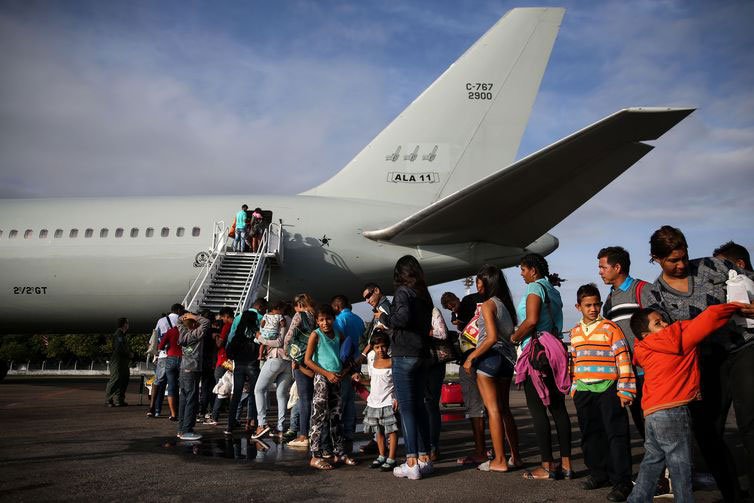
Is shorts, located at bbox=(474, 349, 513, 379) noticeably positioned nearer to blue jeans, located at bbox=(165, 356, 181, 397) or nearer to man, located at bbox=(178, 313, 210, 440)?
man, located at bbox=(178, 313, 210, 440)

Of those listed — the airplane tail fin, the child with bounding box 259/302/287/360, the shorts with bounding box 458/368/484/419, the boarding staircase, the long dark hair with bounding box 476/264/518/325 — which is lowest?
the shorts with bounding box 458/368/484/419

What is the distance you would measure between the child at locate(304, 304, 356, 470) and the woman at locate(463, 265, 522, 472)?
57.5 inches

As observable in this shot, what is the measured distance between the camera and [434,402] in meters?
6.29

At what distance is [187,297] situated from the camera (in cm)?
1410

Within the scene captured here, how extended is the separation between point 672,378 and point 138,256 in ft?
43.9

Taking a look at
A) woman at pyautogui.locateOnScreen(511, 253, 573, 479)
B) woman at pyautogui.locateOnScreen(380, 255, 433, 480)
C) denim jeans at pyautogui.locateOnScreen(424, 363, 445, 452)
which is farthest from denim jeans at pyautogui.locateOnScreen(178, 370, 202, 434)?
woman at pyautogui.locateOnScreen(511, 253, 573, 479)

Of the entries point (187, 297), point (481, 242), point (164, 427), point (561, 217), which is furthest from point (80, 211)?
point (561, 217)

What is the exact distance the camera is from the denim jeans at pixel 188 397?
7035 millimetres

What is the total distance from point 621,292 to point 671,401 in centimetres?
136

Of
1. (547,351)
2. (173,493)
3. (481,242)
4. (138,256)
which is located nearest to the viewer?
(173,493)

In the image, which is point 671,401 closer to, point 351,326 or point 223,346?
point 351,326

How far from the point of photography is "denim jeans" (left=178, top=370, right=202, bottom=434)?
704 centimetres

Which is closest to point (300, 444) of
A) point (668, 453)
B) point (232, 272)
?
point (668, 453)

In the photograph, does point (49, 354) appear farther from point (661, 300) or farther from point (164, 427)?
point (661, 300)
